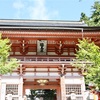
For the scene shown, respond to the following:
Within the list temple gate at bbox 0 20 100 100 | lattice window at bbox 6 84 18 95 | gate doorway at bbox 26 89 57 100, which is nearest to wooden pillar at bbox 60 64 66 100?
temple gate at bbox 0 20 100 100

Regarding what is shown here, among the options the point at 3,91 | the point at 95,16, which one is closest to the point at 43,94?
the point at 95,16

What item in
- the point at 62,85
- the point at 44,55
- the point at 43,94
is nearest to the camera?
the point at 62,85

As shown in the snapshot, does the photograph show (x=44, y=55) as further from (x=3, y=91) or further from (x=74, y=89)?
(x=3, y=91)

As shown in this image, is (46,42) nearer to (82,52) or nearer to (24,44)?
(24,44)

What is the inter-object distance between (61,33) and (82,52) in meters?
4.32

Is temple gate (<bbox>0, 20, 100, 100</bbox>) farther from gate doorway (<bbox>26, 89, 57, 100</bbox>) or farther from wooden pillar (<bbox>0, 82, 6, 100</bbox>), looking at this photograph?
gate doorway (<bbox>26, 89, 57, 100</bbox>)

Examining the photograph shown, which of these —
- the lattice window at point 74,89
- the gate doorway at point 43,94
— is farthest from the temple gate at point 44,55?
the gate doorway at point 43,94

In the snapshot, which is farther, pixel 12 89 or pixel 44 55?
pixel 44 55

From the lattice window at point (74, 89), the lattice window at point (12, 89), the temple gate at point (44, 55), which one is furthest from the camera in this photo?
the lattice window at point (74, 89)

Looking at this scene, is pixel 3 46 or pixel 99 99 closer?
pixel 3 46

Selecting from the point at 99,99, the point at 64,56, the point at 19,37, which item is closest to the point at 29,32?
the point at 19,37

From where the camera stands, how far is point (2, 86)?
51.1ft

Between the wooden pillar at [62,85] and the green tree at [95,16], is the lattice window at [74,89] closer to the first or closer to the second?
the wooden pillar at [62,85]

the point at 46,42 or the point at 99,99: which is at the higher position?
the point at 46,42
